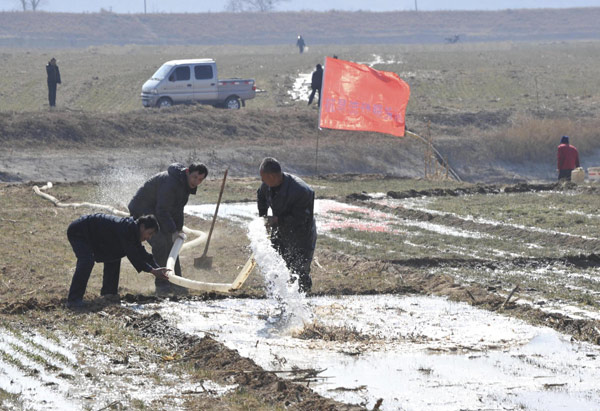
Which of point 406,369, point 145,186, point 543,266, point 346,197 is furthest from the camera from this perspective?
point 346,197

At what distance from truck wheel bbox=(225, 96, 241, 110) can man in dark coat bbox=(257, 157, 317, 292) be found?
103 feet

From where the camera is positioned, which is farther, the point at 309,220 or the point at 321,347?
the point at 309,220

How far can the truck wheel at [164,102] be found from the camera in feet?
133

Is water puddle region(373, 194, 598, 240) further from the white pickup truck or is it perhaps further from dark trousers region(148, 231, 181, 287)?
the white pickup truck

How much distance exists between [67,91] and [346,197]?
31.0 m

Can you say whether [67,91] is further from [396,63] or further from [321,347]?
[321,347]

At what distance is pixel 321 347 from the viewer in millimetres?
9438

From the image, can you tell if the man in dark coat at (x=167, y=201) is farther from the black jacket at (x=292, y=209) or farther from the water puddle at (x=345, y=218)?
the water puddle at (x=345, y=218)

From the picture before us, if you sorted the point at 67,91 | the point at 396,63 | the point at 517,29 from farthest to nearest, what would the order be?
the point at 517,29, the point at 396,63, the point at 67,91

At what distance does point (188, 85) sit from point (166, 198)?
29.3 metres

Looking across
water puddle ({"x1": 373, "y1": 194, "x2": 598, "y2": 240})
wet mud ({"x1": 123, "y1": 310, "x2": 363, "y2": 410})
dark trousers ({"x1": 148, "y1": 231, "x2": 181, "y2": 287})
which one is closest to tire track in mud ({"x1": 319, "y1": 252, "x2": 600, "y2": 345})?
dark trousers ({"x1": 148, "y1": 231, "x2": 181, "y2": 287})

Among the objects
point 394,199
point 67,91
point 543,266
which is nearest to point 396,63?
point 67,91

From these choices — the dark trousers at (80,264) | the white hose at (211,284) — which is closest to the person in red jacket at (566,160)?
the white hose at (211,284)

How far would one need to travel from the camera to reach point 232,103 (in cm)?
4212
